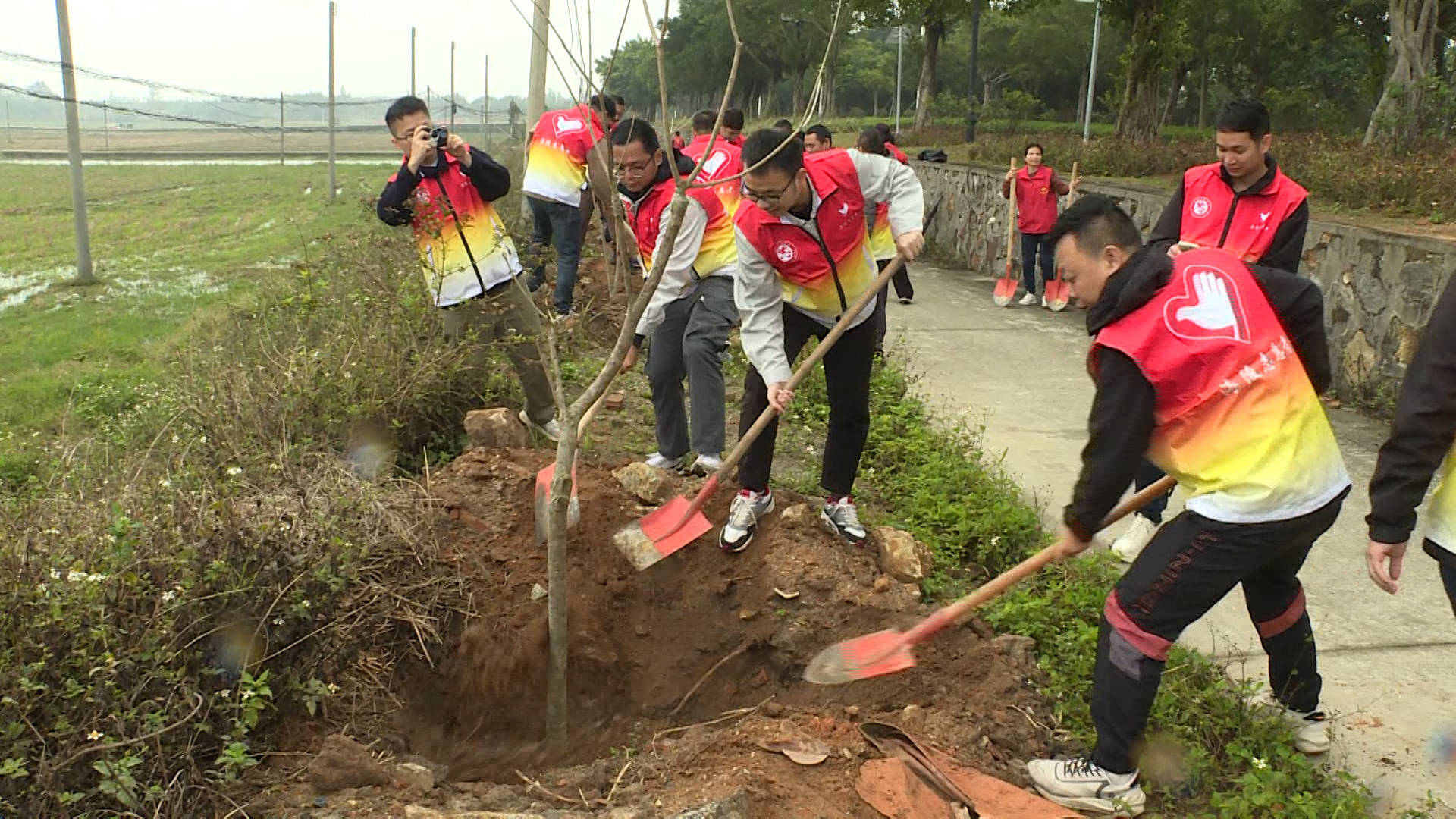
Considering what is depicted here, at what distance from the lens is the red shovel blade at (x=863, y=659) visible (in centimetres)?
321

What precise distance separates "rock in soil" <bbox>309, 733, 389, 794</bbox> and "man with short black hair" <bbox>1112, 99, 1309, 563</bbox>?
282 cm

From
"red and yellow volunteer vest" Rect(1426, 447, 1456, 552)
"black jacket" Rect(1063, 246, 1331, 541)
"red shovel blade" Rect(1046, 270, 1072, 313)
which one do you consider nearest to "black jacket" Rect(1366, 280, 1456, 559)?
"red and yellow volunteer vest" Rect(1426, 447, 1456, 552)

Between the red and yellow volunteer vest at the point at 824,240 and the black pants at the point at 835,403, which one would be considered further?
the black pants at the point at 835,403

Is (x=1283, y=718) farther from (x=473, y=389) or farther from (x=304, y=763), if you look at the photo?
(x=473, y=389)

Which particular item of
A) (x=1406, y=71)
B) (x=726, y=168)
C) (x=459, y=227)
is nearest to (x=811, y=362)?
(x=459, y=227)

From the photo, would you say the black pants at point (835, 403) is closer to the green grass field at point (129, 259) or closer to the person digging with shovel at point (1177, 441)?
the person digging with shovel at point (1177, 441)

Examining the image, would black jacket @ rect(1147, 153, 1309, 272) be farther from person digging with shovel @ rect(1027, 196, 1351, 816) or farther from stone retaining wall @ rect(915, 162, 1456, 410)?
stone retaining wall @ rect(915, 162, 1456, 410)

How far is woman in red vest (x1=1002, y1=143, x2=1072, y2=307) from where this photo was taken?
9.69 meters

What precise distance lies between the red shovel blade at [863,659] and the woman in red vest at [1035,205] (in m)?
6.90

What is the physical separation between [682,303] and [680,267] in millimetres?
227

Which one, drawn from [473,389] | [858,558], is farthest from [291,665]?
[473,389]

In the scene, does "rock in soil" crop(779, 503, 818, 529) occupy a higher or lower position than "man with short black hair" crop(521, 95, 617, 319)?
lower

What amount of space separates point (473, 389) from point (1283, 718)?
3.89 m

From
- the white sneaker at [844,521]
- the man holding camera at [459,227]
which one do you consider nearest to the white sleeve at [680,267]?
the man holding camera at [459,227]
